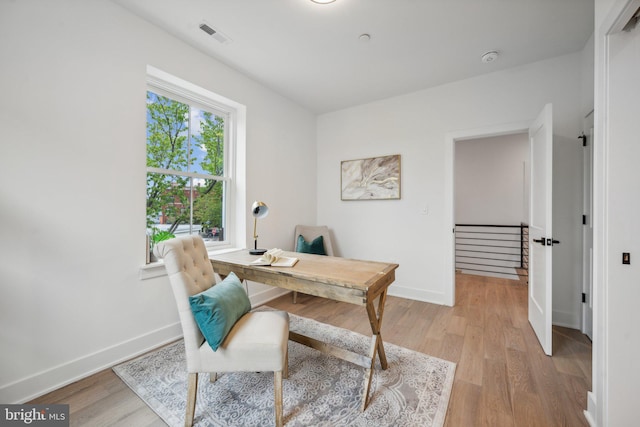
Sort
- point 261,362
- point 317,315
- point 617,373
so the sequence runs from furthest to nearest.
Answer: point 317,315
point 261,362
point 617,373

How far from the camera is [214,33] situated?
2254 mm

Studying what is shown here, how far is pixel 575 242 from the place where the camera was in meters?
2.57

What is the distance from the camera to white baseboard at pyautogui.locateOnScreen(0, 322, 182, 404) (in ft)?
5.07

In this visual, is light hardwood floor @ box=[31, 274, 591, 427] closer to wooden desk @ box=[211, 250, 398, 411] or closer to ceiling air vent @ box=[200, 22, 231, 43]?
wooden desk @ box=[211, 250, 398, 411]

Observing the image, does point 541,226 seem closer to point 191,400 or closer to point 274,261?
point 274,261

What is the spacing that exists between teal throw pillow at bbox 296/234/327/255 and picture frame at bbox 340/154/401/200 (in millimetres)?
850

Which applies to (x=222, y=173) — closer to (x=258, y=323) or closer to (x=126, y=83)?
(x=126, y=83)

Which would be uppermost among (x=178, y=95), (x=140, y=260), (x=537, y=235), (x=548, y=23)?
(x=548, y=23)

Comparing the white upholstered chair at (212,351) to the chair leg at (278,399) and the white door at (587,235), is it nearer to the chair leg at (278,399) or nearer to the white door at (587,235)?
the chair leg at (278,399)

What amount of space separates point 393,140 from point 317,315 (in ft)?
8.34

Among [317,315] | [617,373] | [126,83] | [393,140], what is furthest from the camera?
[393,140]

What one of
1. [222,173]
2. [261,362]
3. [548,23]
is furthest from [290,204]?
[548,23]

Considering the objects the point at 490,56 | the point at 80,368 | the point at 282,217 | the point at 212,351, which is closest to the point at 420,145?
the point at 490,56

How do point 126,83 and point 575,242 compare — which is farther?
point 575,242
